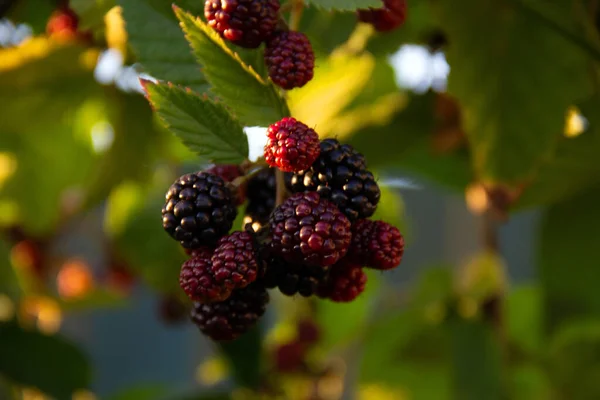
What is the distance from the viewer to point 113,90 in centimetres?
121

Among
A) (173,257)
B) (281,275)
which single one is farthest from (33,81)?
(281,275)

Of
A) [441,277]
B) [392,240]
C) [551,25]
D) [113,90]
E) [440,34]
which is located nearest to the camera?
[392,240]

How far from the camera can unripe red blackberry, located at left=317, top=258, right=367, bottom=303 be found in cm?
56

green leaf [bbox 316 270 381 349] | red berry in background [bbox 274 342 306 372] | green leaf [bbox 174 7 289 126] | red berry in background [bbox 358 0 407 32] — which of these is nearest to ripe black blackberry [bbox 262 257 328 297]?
green leaf [bbox 174 7 289 126]

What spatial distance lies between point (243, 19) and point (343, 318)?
1.18 metres

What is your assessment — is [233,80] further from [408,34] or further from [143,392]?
[143,392]

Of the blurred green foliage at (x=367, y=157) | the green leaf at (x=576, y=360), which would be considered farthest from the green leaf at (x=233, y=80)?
the green leaf at (x=576, y=360)

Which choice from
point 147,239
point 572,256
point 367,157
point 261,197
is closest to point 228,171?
point 261,197

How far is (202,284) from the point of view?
0.50 m

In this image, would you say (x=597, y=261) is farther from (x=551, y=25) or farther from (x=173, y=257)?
(x=173, y=257)

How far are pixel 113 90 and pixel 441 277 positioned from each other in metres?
0.83

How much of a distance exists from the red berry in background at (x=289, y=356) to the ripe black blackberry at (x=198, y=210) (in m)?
0.97

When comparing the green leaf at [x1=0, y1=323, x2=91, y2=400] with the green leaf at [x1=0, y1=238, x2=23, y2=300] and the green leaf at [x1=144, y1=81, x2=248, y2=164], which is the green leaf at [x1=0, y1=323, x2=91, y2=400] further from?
the green leaf at [x1=144, y1=81, x2=248, y2=164]

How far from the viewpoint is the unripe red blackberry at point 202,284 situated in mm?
499
